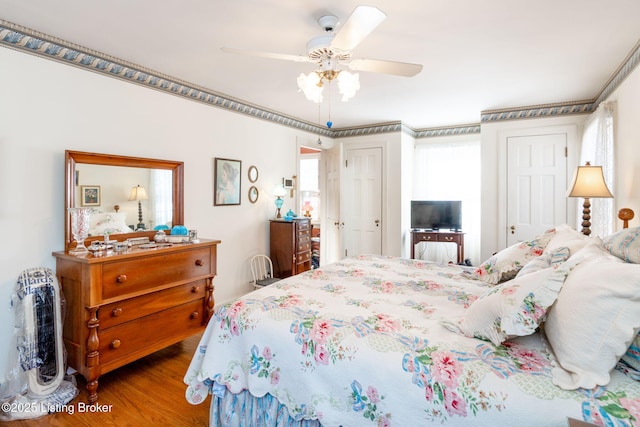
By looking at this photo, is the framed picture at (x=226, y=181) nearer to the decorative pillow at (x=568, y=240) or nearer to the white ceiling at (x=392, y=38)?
the white ceiling at (x=392, y=38)

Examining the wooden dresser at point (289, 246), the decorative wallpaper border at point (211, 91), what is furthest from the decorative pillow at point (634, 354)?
the wooden dresser at point (289, 246)

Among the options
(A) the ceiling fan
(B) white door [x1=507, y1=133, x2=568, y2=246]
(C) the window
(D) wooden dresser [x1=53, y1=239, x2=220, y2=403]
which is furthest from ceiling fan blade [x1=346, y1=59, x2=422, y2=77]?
(C) the window

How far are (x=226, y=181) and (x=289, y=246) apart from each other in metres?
1.15

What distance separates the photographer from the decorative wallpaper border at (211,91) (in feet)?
7.63

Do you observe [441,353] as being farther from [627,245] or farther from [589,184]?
[589,184]

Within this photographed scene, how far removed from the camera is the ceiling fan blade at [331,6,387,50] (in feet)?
5.05

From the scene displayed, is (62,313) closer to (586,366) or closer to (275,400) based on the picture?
(275,400)

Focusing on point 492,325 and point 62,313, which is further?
point 62,313

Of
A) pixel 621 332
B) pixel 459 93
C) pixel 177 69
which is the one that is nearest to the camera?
pixel 621 332

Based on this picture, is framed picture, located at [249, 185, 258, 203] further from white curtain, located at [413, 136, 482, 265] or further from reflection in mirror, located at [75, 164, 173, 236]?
white curtain, located at [413, 136, 482, 265]

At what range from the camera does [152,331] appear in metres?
2.60

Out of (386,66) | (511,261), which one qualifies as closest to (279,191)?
(386,66)

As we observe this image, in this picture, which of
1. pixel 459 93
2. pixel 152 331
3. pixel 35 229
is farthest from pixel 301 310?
pixel 459 93

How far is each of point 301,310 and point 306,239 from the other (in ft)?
9.53
